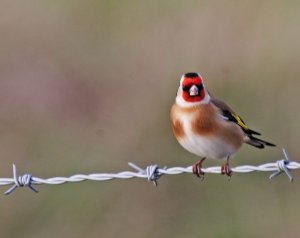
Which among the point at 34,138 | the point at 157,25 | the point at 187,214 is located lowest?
the point at 187,214

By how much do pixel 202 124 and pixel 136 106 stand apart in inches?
178

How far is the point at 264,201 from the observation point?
10406mm

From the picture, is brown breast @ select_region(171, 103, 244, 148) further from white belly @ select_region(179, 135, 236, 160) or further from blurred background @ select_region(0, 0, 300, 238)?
blurred background @ select_region(0, 0, 300, 238)

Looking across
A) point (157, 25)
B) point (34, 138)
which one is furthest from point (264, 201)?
point (157, 25)

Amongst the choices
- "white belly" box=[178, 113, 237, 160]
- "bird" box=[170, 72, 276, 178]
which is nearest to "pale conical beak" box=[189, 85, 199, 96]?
"bird" box=[170, 72, 276, 178]

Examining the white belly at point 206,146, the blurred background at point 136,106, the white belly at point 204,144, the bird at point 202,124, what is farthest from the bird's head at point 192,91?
the blurred background at point 136,106

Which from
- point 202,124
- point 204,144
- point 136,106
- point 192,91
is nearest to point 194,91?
point 192,91

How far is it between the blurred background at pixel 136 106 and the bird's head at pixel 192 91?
1.96 metres

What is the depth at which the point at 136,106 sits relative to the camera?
1275cm

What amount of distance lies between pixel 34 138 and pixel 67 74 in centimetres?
204

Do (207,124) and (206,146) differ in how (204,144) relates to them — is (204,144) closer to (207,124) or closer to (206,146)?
(206,146)

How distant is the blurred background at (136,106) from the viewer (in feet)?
34.0

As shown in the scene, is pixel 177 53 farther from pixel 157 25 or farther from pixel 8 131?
→ pixel 8 131

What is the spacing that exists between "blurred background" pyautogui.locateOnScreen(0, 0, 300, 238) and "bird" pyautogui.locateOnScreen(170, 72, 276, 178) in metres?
1.84
